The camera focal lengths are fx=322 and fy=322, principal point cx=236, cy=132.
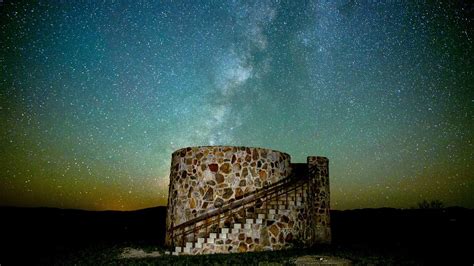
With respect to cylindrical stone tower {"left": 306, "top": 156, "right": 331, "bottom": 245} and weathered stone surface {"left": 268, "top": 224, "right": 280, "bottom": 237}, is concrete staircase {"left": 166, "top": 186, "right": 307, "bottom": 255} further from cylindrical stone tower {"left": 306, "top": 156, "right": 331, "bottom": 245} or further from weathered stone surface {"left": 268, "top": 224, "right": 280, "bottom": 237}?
cylindrical stone tower {"left": 306, "top": 156, "right": 331, "bottom": 245}

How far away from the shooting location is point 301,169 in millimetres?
15742

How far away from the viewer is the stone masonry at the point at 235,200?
11.6m

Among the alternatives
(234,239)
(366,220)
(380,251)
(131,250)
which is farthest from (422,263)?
(366,220)

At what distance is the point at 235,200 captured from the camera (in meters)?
12.4

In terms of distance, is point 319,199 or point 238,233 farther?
point 319,199

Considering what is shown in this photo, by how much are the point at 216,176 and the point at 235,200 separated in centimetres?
119

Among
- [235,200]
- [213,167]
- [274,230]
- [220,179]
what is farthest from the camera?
[213,167]

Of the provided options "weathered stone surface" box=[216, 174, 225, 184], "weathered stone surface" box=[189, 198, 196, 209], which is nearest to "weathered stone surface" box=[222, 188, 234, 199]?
"weathered stone surface" box=[216, 174, 225, 184]

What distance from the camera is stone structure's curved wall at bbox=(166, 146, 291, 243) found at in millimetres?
12508

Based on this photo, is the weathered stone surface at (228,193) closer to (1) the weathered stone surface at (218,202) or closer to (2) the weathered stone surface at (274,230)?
(1) the weathered stone surface at (218,202)

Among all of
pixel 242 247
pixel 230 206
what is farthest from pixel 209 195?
pixel 242 247

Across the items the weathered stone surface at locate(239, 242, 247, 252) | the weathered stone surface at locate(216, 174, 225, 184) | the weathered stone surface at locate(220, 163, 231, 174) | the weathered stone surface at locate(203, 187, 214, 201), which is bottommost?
the weathered stone surface at locate(239, 242, 247, 252)

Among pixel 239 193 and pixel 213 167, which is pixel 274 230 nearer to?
pixel 239 193

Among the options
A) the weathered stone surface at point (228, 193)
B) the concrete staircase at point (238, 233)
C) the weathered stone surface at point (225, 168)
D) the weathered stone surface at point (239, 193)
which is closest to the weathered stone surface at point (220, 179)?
the weathered stone surface at point (225, 168)
